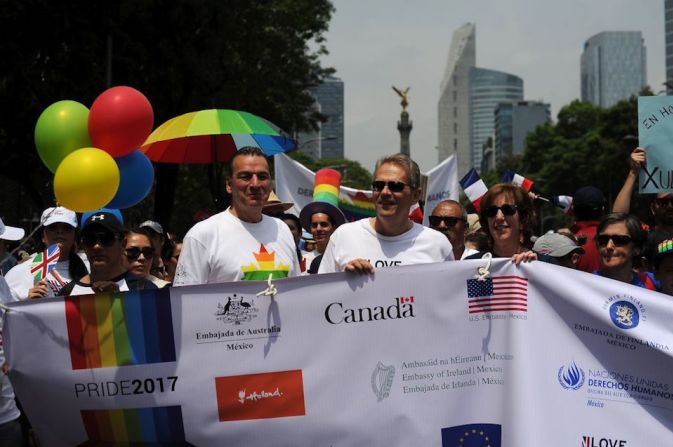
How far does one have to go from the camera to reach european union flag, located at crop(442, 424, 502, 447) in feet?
15.2

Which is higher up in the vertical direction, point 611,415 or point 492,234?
point 492,234

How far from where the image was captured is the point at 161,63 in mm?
21719

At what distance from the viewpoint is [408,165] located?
5.01 m

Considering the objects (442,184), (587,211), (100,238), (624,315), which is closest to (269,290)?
(100,238)

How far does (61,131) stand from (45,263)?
141cm

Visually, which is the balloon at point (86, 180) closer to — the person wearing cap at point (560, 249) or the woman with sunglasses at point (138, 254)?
the woman with sunglasses at point (138, 254)

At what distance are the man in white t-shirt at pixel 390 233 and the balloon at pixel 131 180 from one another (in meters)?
1.27

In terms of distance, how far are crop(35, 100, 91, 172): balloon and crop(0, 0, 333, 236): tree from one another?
1457 centimetres

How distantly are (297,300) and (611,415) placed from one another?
4.98 ft

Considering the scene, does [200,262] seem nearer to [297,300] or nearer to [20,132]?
[297,300]

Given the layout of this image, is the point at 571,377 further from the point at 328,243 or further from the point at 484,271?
the point at 328,243

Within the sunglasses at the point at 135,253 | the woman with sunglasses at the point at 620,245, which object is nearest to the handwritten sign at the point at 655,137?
the woman with sunglasses at the point at 620,245

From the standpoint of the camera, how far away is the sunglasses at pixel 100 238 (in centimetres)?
519

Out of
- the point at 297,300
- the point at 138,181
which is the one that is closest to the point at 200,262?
the point at 297,300
